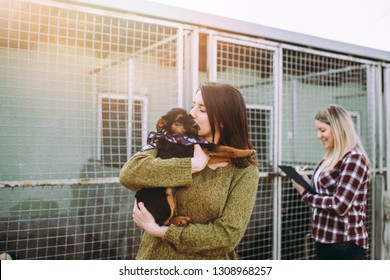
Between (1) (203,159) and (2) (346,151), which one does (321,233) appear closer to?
(2) (346,151)

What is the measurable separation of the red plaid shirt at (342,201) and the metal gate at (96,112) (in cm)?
57

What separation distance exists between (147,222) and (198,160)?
300 mm

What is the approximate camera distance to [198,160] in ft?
4.67

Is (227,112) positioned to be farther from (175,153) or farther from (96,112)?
(96,112)

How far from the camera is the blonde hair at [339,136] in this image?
7.20 ft

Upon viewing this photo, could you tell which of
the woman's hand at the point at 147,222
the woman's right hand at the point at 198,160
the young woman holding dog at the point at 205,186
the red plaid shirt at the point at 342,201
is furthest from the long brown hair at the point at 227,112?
the red plaid shirt at the point at 342,201

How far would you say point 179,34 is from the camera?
2354 mm

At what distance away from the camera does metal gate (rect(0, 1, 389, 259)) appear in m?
2.40

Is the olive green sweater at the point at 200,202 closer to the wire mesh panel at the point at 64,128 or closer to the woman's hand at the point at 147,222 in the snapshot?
the woman's hand at the point at 147,222

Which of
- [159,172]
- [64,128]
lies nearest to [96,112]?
[64,128]

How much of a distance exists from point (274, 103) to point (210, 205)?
1552 millimetres

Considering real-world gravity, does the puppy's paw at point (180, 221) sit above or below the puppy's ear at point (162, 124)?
below

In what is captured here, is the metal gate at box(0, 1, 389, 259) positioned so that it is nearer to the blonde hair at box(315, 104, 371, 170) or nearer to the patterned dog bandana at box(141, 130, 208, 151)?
the blonde hair at box(315, 104, 371, 170)
